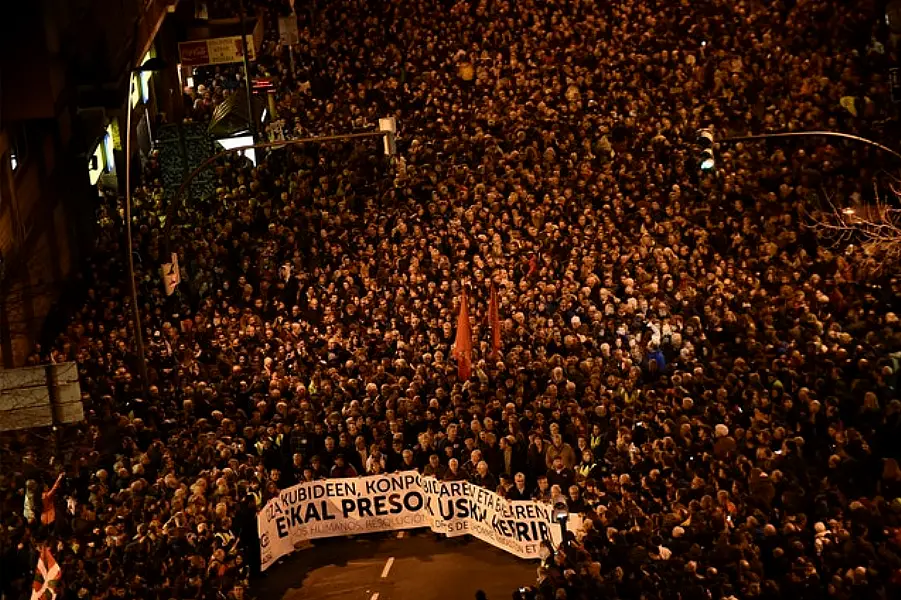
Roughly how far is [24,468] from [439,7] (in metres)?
19.4

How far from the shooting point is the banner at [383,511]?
64.2 feet

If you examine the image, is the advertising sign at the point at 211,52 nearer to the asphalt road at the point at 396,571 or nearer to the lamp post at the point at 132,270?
the lamp post at the point at 132,270

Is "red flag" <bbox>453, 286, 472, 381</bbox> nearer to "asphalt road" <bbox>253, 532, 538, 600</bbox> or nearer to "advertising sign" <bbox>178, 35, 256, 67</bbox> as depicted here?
"asphalt road" <bbox>253, 532, 538, 600</bbox>

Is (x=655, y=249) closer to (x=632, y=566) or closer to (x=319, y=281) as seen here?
(x=319, y=281)

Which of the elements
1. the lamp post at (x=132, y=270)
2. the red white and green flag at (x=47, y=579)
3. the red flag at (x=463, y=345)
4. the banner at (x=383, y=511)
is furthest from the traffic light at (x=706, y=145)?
the red white and green flag at (x=47, y=579)

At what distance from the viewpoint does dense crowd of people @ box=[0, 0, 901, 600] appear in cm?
1714

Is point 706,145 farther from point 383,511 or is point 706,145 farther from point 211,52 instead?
point 211,52

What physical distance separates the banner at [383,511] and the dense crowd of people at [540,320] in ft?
0.78

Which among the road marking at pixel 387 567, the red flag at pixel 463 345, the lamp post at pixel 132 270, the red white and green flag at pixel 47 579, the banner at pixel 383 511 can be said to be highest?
the lamp post at pixel 132 270

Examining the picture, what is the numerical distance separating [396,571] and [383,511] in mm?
1167

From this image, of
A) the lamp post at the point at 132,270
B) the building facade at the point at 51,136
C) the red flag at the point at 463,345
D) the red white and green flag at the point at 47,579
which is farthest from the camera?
the building facade at the point at 51,136

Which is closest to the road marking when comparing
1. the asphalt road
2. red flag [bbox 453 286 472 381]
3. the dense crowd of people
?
the asphalt road

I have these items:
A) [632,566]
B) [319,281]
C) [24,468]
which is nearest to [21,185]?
[319,281]

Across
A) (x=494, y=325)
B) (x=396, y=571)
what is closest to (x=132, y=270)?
(x=494, y=325)
